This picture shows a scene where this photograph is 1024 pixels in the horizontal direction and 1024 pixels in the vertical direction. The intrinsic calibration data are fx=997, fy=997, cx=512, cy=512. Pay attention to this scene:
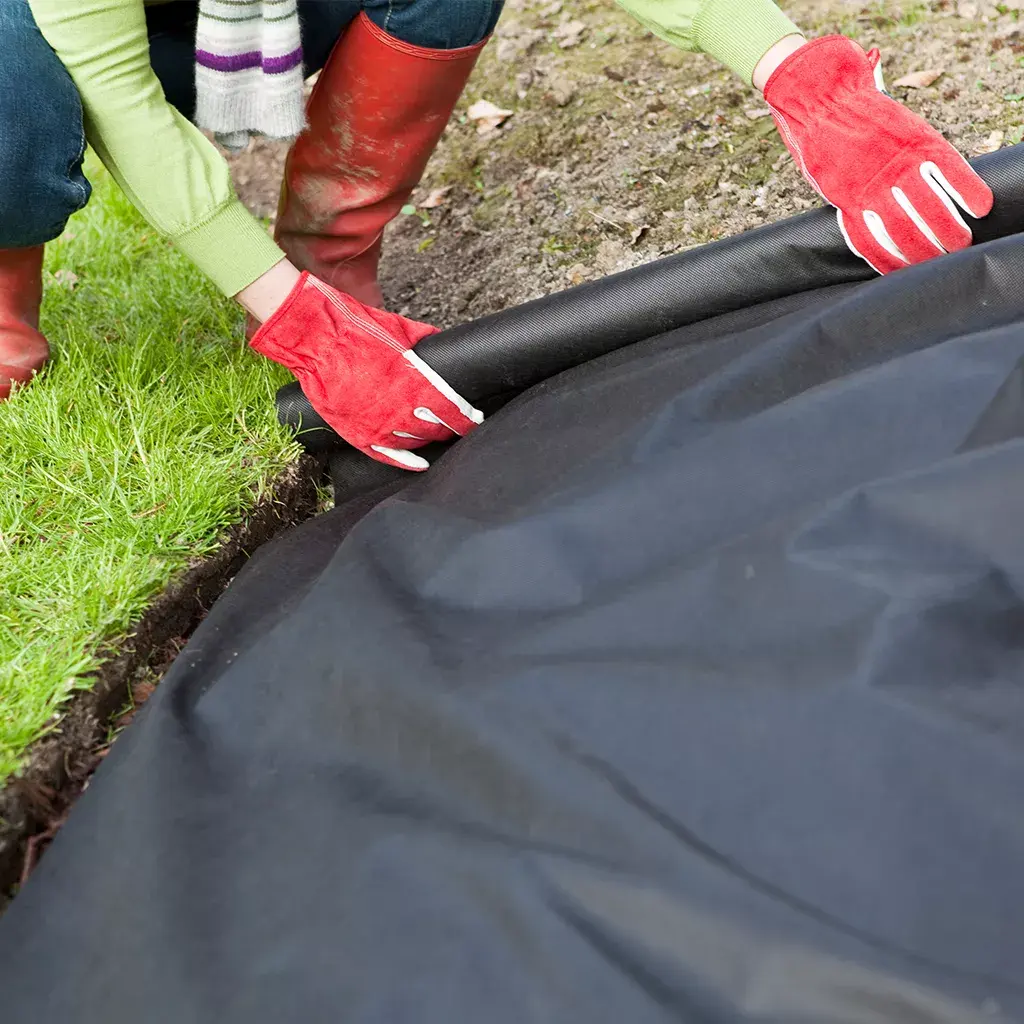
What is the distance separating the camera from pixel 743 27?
1.42 meters

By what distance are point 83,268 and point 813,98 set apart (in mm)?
1656

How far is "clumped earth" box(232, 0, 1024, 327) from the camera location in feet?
6.88

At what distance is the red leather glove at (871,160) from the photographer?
4.32 feet

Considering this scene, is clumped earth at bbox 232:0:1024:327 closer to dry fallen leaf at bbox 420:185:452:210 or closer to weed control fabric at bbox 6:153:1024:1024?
dry fallen leaf at bbox 420:185:452:210

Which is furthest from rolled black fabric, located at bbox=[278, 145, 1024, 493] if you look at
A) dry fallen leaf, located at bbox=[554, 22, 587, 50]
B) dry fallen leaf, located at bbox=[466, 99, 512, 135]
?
dry fallen leaf, located at bbox=[554, 22, 587, 50]

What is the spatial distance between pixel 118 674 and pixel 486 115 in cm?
185

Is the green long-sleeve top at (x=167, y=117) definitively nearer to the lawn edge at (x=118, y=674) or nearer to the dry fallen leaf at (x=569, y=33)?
the lawn edge at (x=118, y=674)

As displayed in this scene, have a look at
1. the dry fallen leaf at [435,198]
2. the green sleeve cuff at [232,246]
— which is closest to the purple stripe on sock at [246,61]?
the green sleeve cuff at [232,246]

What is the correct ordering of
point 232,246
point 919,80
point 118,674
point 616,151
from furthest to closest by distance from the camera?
point 616,151
point 919,80
point 232,246
point 118,674

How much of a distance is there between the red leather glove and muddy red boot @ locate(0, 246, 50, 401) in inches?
48.7

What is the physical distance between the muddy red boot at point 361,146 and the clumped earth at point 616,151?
0.30 meters

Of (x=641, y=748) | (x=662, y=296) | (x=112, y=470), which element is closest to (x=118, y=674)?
(x=112, y=470)

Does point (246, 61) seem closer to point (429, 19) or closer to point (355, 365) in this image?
point (429, 19)

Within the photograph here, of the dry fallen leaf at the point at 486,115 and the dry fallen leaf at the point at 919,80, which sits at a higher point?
the dry fallen leaf at the point at 486,115
